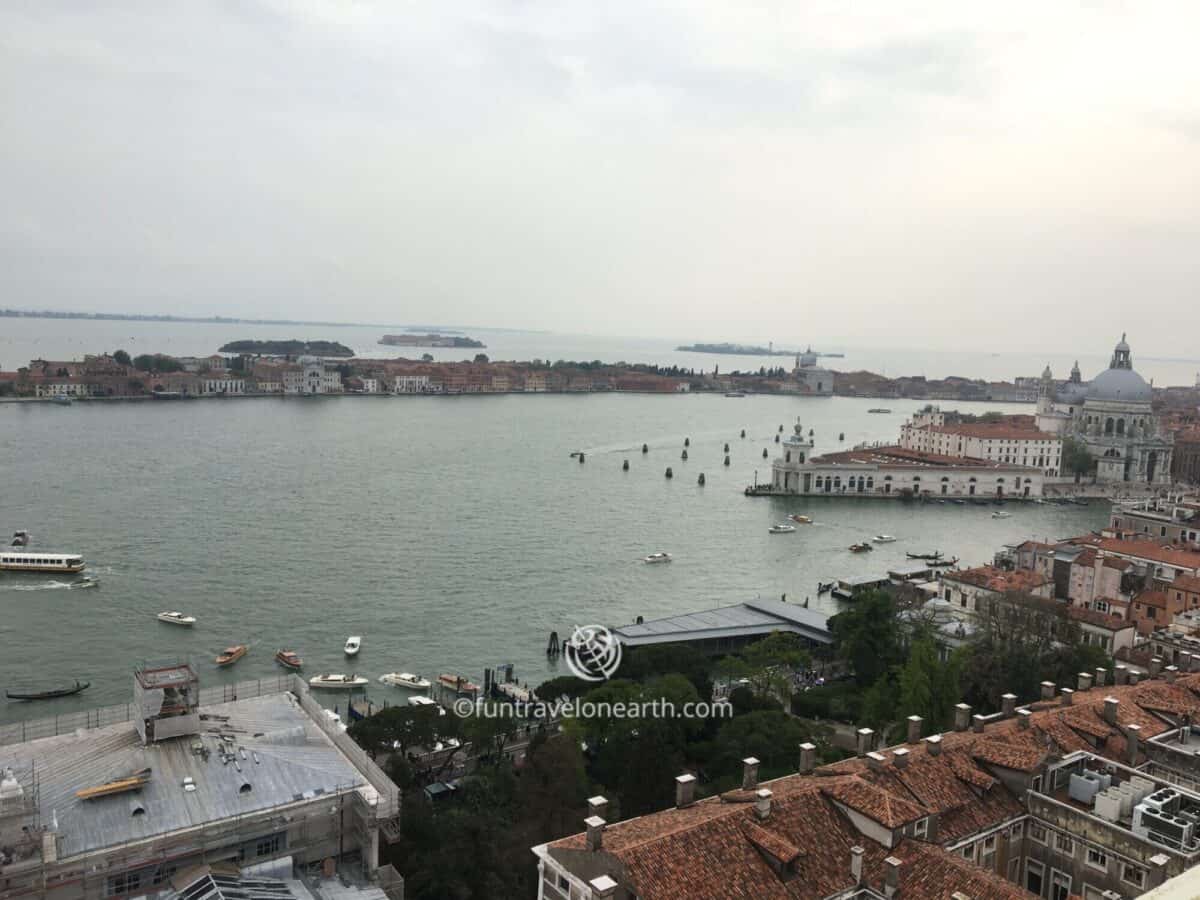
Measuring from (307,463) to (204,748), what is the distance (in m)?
25.6

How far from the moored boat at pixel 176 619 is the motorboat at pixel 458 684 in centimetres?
430

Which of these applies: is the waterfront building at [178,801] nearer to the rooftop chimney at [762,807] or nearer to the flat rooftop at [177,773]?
the flat rooftop at [177,773]

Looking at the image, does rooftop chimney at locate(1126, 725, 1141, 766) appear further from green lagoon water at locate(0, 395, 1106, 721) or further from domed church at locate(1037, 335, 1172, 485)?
domed church at locate(1037, 335, 1172, 485)

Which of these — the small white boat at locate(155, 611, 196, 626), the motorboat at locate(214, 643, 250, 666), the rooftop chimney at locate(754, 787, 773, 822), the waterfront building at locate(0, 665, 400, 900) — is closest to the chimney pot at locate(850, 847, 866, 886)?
the rooftop chimney at locate(754, 787, 773, 822)

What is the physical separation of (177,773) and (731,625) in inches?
364

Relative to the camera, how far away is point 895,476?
34094 millimetres

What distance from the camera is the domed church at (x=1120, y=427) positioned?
39375 mm

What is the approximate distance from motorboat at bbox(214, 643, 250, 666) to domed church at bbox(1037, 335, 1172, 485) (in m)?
36.3

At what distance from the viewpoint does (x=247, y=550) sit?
18.8 m

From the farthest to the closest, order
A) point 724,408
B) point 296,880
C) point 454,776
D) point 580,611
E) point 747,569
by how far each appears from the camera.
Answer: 1. point 724,408
2. point 747,569
3. point 580,611
4. point 454,776
5. point 296,880

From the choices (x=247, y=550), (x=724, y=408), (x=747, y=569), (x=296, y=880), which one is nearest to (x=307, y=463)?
(x=247, y=550)

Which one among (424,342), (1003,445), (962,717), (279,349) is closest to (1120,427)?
(1003,445)

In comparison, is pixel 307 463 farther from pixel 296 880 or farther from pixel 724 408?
pixel 724 408

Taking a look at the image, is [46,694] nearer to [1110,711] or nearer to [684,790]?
[684,790]
